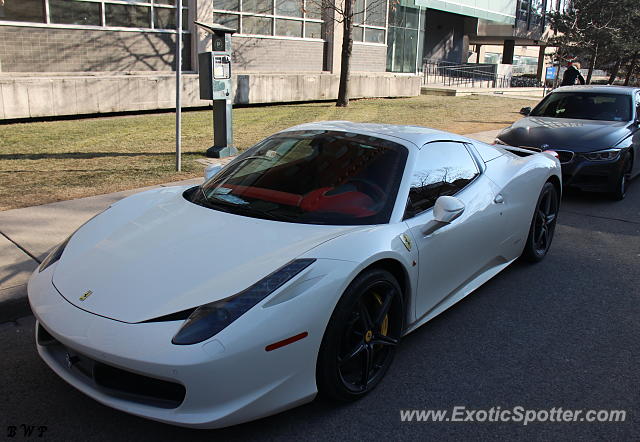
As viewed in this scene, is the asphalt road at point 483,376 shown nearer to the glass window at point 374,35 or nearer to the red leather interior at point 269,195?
the red leather interior at point 269,195

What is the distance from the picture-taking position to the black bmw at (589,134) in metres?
7.80

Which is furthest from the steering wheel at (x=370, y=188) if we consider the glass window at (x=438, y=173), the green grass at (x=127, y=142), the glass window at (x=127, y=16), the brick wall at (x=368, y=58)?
the brick wall at (x=368, y=58)

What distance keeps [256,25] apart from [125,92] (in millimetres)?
6732

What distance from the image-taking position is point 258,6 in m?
19.5

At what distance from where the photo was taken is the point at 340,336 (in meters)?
2.88

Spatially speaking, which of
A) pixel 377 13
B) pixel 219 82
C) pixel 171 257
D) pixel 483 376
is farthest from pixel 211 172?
pixel 377 13

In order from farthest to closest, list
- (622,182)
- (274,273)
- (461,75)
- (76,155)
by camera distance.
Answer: (461,75)
(76,155)
(622,182)
(274,273)

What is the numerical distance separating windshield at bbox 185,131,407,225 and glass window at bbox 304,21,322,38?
18.2m

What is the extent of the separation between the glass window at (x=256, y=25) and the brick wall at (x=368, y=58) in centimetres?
446

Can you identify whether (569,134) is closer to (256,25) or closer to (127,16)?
(127,16)

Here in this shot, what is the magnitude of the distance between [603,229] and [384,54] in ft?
64.0

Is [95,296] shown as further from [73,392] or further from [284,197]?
[284,197]

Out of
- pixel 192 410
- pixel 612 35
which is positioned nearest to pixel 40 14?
pixel 192 410

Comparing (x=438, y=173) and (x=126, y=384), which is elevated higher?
(x=438, y=173)
